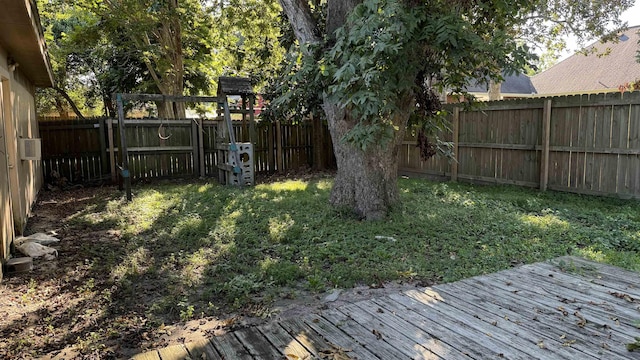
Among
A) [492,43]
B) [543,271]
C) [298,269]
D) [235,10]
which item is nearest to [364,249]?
[298,269]

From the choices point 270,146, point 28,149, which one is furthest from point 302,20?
point 270,146

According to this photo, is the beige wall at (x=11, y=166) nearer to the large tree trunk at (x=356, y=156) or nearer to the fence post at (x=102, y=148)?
the fence post at (x=102, y=148)

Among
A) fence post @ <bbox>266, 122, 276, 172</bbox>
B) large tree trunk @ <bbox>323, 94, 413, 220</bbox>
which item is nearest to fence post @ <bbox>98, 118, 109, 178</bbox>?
fence post @ <bbox>266, 122, 276, 172</bbox>

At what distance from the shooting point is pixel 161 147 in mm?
10273

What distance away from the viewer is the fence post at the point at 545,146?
7.23 m

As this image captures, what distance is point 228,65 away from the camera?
1473 centimetres

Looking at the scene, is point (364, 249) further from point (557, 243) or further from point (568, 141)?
point (568, 141)

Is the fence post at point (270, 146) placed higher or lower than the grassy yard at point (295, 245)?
higher

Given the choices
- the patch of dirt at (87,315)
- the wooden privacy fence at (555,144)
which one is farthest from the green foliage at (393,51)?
the wooden privacy fence at (555,144)

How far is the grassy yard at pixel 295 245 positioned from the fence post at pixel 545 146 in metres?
0.32

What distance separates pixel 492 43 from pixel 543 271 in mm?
2166

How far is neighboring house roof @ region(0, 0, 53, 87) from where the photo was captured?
3961 mm

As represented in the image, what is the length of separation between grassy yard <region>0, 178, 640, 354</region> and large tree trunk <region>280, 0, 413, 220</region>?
22 centimetres

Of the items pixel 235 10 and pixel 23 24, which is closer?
pixel 23 24
